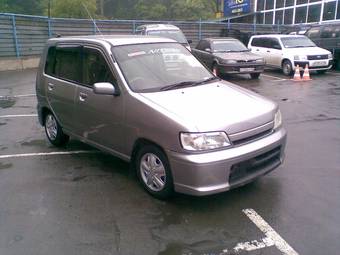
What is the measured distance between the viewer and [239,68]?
14.0 m

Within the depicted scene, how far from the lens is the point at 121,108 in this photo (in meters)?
4.60

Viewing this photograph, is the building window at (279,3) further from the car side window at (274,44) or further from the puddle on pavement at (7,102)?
the puddle on pavement at (7,102)

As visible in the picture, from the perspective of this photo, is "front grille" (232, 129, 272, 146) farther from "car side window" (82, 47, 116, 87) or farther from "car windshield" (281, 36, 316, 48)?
"car windshield" (281, 36, 316, 48)

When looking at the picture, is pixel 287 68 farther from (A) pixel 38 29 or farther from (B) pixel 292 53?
(A) pixel 38 29

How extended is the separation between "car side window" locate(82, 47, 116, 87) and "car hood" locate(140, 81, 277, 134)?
2.35ft

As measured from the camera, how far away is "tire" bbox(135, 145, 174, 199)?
4.18 meters

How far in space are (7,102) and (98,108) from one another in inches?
260

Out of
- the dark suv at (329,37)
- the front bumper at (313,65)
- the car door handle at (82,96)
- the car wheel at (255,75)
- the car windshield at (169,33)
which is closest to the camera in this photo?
the car door handle at (82,96)

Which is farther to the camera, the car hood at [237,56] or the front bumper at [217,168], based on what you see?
the car hood at [237,56]

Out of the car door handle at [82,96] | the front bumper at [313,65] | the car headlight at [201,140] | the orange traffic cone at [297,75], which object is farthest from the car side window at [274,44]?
the car headlight at [201,140]

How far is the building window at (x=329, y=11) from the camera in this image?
2782 centimetres

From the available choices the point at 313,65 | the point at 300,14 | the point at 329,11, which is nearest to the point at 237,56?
the point at 313,65

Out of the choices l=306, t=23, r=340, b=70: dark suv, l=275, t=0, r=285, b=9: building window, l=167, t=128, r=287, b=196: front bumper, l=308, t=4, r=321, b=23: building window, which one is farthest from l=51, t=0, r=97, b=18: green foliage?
l=167, t=128, r=287, b=196: front bumper

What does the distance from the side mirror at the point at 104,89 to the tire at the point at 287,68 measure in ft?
39.7
